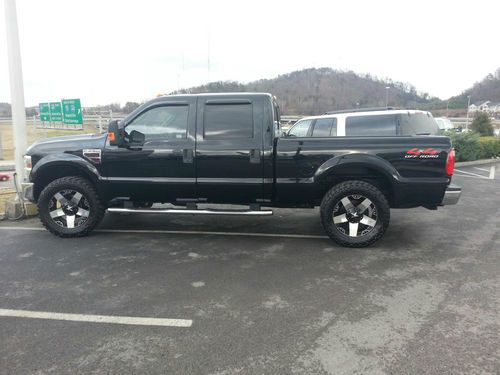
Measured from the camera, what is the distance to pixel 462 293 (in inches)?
158

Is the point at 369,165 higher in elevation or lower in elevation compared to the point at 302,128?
lower

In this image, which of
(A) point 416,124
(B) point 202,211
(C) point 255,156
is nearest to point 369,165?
(C) point 255,156

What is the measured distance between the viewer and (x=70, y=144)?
234 inches

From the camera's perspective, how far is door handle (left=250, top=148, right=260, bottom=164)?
5480mm

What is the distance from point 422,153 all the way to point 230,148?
7.91ft

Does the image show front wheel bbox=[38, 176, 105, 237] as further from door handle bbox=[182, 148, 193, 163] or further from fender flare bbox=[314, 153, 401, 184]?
fender flare bbox=[314, 153, 401, 184]

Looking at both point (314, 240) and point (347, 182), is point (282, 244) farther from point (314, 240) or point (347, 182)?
point (347, 182)

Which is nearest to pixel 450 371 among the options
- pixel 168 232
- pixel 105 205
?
pixel 168 232

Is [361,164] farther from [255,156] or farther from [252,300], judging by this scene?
[252,300]

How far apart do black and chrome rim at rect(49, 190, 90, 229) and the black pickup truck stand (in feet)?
0.05

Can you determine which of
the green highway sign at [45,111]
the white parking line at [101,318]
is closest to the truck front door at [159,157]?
the white parking line at [101,318]

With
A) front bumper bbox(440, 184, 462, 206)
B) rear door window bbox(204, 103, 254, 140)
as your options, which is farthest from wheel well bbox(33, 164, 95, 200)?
front bumper bbox(440, 184, 462, 206)

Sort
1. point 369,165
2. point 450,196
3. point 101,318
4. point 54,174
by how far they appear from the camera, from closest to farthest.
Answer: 1. point 101,318
2. point 369,165
3. point 450,196
4. point 54,174

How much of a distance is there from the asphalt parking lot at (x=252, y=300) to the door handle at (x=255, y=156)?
1123 mm
